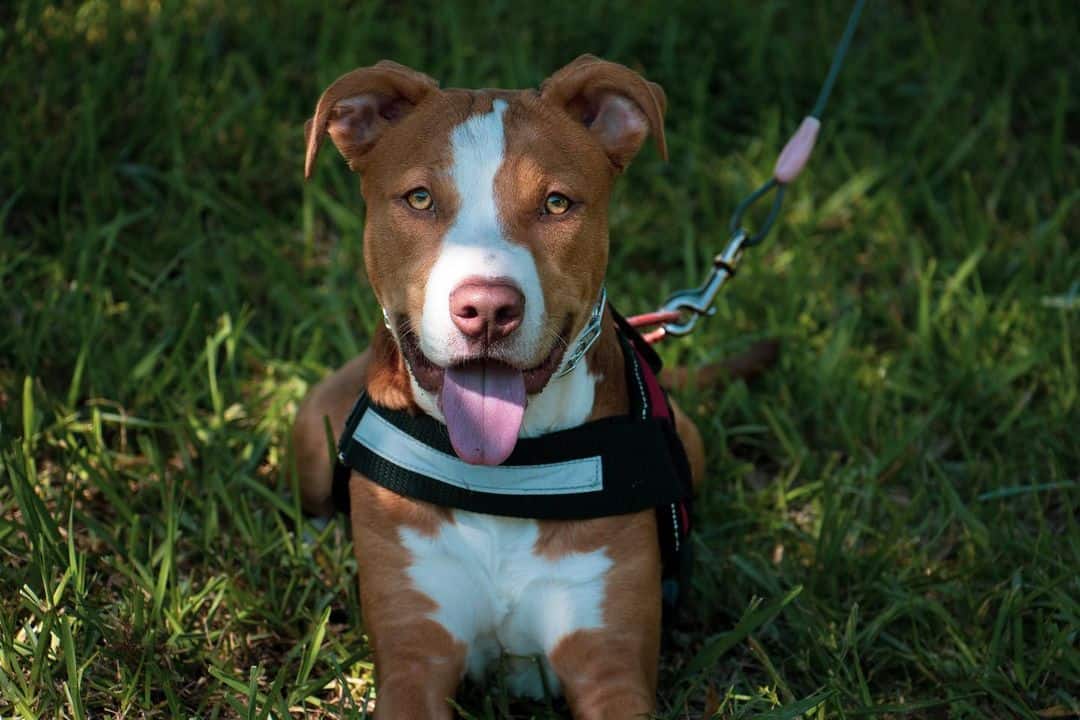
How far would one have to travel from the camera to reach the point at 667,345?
A: 531cm

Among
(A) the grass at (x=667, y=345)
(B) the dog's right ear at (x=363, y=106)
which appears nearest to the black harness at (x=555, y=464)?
(A) the grass at (x=667, y=345)

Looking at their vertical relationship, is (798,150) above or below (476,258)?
below

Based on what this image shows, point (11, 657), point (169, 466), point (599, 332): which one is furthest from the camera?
point (169, 466)

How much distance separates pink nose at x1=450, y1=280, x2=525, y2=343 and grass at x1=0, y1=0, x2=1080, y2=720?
1051mm

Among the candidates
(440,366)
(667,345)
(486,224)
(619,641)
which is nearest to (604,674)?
(619,641)

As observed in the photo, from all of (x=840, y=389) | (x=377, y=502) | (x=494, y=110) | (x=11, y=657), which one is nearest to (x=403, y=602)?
(x=377, y=502)

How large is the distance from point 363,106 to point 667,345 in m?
1.98

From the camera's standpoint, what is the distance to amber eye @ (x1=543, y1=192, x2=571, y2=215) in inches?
134

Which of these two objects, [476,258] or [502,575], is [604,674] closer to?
[502,575]

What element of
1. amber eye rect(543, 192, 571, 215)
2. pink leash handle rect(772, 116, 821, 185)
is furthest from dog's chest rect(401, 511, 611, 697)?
pink leash handle rect(772, 116, 821, 185)

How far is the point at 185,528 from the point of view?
434 cm

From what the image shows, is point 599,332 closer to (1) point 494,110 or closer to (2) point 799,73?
(1) point 494,110

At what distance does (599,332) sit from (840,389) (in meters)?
1.73

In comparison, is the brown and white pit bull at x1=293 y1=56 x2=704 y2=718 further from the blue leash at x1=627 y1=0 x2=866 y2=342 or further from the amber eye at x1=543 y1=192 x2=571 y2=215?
the blue leash at x1=627 y1=0 x2=866 y2=342
